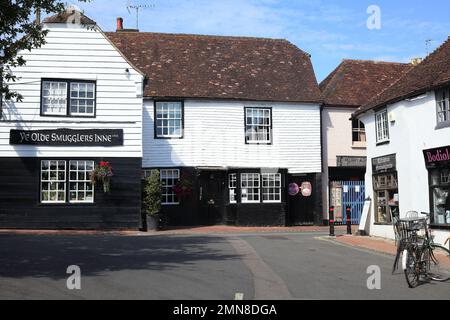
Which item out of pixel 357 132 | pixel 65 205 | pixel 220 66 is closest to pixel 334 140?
pixel 357 132

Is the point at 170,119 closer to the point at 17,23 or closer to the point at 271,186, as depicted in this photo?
the point at 271,186

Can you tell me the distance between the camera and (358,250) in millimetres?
15797

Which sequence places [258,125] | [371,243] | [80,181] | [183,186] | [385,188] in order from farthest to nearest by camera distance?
[258,125]
[183,186]
[80,181]
[385,188]
[371,243]

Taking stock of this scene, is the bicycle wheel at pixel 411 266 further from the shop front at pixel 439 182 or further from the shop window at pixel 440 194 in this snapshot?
the shop window at pixel 440 194

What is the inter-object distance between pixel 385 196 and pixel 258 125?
8126mm

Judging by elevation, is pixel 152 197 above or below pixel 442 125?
below

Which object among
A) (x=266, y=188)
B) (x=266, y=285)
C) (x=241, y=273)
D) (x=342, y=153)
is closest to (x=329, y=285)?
Answer: (x=266, y=285)

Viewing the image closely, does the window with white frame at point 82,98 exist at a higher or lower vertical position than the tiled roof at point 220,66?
lower

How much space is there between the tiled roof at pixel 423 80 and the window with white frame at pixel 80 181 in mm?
10994

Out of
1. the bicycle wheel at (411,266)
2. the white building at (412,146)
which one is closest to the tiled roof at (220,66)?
the white building at (412,146)

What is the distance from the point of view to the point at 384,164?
19047 millimetres

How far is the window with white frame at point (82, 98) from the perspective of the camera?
2184cm

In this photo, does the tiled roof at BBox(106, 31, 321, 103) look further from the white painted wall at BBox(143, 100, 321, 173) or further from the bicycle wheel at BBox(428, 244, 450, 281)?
the bicycle wheel at BBox(428, 244, 450, 281)
